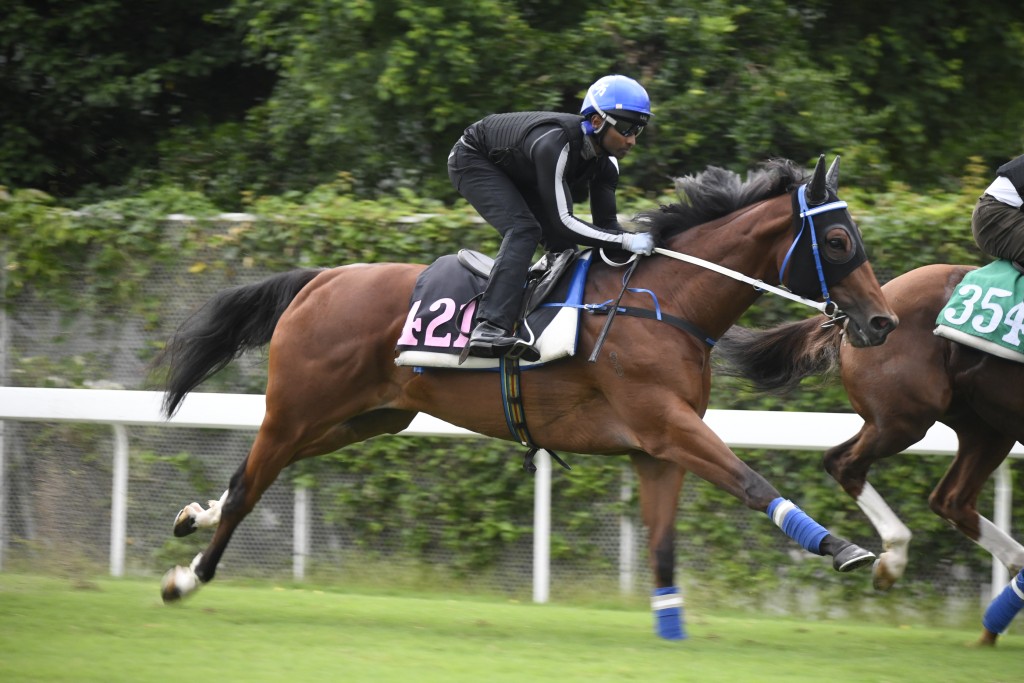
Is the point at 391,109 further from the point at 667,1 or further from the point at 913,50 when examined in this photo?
the point at 913,50

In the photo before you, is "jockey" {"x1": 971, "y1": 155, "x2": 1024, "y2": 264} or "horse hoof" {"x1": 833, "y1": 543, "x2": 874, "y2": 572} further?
"jockey" {"x1": 971, "y1": 155, "x2": 1024, "y2": 264}

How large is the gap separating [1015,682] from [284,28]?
7677 millimetres

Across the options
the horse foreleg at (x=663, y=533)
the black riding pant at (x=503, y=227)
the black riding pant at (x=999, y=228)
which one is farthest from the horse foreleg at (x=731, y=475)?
the black riding pant at (x=999, y=228)

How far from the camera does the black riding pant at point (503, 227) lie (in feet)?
17.0

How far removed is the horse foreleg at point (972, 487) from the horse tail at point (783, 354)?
2.42ft

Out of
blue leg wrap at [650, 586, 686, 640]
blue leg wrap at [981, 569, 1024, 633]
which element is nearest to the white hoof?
blue leg wrap at [650, 586, 686, 640]

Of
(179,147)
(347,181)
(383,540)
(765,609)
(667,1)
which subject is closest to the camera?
(765,609)

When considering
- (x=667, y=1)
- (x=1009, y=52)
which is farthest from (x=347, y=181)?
(x=1009, y=52)

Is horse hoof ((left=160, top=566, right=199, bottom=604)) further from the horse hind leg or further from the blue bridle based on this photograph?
the blue bridle

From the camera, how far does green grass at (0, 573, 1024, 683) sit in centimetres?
438

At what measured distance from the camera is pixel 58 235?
748 centimetres

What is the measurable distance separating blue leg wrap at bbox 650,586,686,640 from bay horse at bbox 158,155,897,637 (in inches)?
0.5

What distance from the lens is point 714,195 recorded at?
530cm

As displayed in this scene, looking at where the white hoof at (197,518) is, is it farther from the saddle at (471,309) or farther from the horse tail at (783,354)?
the horse tail at (783,354)
